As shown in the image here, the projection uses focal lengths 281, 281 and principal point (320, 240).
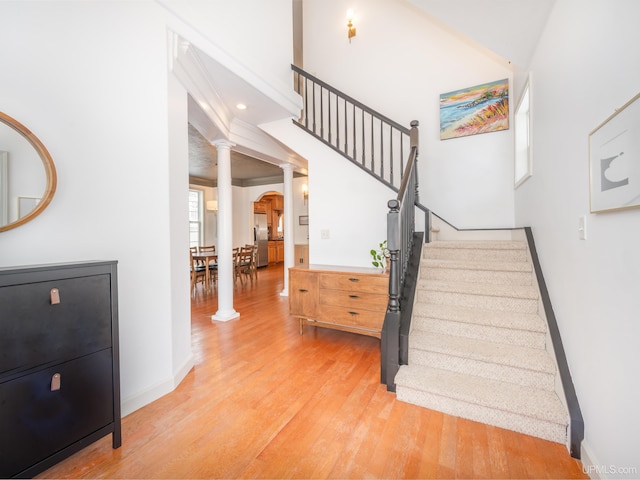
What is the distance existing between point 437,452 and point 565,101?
7.40ft

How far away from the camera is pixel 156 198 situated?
2.09m

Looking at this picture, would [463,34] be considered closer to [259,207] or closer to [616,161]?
[616,161]

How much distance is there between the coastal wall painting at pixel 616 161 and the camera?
1069mm

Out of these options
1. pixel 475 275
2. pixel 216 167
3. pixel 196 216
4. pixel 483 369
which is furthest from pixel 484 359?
pixel 196 216

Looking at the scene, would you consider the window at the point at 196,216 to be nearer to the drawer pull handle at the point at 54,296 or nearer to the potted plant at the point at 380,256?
the potted plant at the point at 380,256

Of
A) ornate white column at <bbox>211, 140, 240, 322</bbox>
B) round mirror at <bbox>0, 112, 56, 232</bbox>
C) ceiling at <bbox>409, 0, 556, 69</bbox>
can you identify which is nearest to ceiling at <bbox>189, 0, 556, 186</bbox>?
ceiling at <bbox>409, 0, 556, 69</bbox>

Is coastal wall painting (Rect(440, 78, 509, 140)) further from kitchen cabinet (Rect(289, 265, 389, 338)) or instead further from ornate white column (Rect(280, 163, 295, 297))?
ornate white column (Rect(280, 163, 295, 297))

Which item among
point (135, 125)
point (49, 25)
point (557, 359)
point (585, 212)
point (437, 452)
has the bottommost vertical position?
point (437, 452)

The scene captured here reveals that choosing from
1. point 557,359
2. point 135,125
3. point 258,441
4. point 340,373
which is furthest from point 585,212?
point 135,125

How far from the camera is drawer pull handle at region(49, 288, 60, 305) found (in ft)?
4.28

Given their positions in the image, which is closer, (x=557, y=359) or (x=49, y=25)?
(x=49, y=25)

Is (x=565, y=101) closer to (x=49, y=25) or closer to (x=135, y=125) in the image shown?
(x=135, y=125)

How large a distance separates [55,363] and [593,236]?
270 centimetres

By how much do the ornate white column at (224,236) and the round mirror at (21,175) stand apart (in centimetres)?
253
